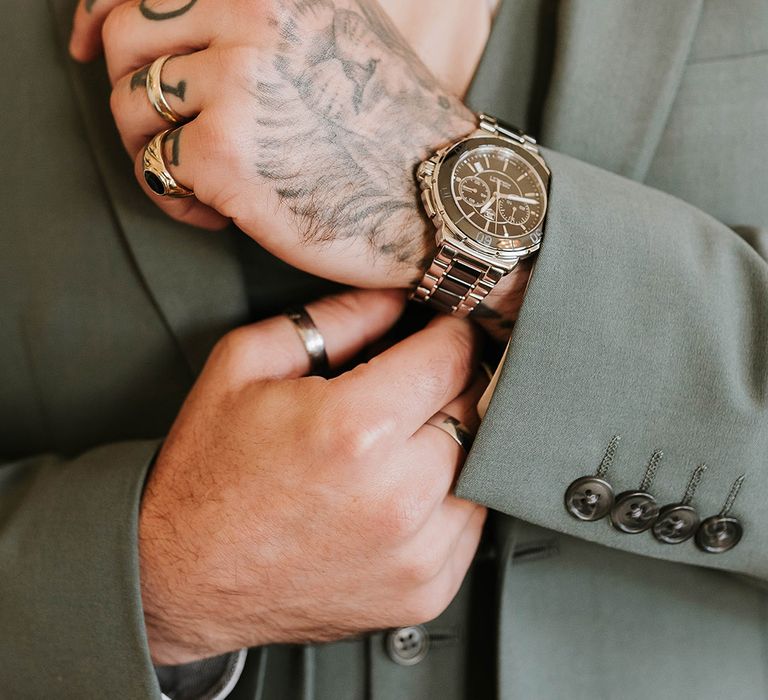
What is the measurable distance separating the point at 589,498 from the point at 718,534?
0.16 metres

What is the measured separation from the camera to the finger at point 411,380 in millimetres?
709

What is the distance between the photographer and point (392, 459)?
71 cm

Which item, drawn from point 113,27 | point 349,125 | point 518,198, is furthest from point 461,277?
point 113,27

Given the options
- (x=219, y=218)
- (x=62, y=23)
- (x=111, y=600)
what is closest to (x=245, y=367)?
(x=219, y=218)

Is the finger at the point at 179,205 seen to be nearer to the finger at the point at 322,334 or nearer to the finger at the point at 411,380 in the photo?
the finger at the point at 322,334

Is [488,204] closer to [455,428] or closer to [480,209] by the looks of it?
[480,209]

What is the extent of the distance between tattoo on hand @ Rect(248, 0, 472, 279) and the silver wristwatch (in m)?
0.03

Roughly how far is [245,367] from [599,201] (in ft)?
1.52

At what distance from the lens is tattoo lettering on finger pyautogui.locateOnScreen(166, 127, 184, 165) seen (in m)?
0.71

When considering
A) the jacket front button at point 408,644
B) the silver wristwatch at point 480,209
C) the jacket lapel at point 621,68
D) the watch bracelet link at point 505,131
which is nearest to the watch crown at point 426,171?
the silver wristwatch at point 480,209

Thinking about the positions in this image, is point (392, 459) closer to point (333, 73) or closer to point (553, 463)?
point (553, 463)

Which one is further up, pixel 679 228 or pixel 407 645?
pixel 679 228

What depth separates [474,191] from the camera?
773 mm

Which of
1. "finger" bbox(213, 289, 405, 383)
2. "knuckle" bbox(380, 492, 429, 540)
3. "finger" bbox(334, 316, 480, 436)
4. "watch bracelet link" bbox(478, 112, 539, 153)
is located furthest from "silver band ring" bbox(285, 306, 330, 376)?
"watch bracelet link" bbox(478, 112, 539, 153)
